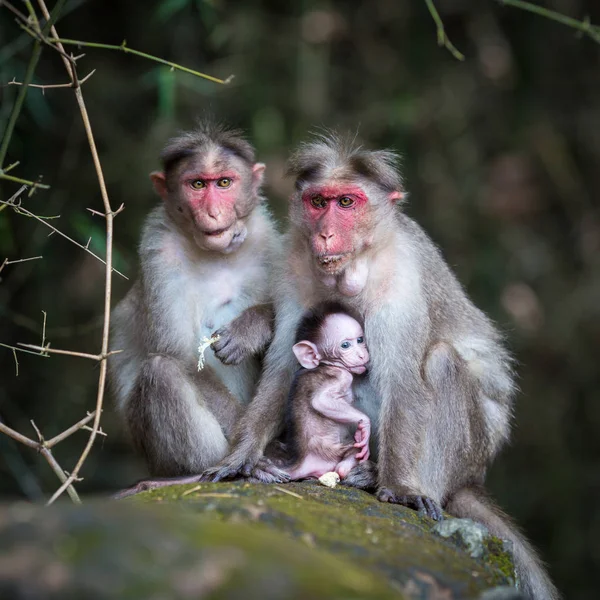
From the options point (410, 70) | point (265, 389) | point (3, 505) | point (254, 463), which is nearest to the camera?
point (3, 505)

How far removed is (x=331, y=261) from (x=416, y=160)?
21.3 ft

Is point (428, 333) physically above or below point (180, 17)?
below

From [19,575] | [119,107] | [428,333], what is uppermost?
[119,107]

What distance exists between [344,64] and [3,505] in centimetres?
1019

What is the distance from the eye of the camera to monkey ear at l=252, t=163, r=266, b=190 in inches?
276

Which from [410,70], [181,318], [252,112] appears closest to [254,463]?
[181,318]

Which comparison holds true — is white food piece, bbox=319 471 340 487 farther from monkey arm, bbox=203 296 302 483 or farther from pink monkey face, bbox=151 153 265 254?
pink monkey face, bbox=151 153 265 254

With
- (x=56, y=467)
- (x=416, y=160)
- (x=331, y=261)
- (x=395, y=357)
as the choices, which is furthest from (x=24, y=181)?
(x=416, y=160)

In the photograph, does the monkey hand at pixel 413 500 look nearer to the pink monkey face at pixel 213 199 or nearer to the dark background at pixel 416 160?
the pink monkey face at pixel 213 199

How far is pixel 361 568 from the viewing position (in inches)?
149

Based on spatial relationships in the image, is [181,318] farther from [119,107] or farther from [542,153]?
[542,153]

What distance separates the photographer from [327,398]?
605cm

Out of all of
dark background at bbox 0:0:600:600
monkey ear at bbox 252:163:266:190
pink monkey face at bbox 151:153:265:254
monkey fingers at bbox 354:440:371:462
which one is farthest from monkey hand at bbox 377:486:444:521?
dark background at bbox 0:0:600:600

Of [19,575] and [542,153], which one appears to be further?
[542,153]
